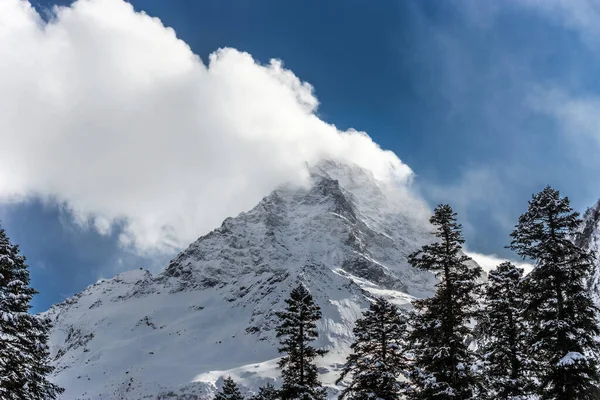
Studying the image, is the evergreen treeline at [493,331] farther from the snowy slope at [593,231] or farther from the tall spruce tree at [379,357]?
the snowy slope at [593,231]

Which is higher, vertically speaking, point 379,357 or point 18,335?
point 18,335

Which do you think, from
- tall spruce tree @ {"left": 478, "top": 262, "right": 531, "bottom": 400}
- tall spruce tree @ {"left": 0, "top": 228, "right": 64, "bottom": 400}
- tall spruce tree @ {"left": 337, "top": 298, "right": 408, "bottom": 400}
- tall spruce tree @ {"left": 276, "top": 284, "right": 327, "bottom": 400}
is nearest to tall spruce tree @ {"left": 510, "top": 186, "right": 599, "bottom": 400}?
tall spruce tree @ {"left": 478, "top": 262, "right": 531, "bottom": 400}

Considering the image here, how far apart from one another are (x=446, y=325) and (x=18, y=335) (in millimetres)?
20737

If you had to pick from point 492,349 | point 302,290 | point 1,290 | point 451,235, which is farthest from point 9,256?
point 492,349

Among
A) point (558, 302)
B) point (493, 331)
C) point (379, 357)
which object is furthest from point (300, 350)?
point (558, 302)

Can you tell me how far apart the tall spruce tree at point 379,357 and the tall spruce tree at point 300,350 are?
2283 mm

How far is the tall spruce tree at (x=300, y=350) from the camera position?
97.5ft

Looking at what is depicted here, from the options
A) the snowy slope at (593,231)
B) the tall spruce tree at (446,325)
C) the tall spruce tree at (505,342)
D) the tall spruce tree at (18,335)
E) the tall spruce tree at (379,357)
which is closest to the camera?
the tall spruce tree at (18,335)

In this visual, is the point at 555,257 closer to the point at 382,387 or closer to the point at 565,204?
the point at 565,204

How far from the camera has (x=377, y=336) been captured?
94.3ft

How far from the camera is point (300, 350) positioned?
1197 inches

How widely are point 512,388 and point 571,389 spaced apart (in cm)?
500

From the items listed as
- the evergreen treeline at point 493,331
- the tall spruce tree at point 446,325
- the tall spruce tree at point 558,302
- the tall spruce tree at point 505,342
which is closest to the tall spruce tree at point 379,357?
the evergreen treeline at point 493,331

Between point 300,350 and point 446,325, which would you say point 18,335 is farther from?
point 446,325
